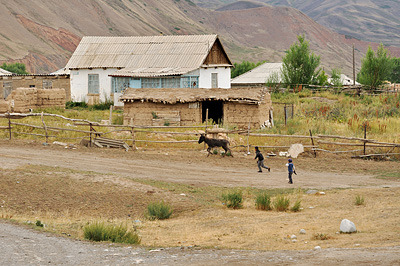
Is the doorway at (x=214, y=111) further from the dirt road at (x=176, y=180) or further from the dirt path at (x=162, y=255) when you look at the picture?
the dirt path at (x=162, y=255)

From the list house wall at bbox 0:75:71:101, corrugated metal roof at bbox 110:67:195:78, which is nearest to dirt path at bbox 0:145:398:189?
corrugated metal roof at bbox 110:67:195:78

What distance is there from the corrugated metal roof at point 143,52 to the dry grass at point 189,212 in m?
22.7

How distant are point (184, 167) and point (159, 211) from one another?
7201mm

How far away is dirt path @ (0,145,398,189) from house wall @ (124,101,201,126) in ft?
18.0

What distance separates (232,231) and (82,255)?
378 centimetres

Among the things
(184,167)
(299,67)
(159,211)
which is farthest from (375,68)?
(159,211)

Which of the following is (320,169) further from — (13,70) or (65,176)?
(13,70)

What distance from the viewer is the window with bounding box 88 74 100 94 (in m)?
41.2

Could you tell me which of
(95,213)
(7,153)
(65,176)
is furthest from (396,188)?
(7,153)

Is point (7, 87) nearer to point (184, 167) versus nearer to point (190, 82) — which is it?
point (190, 82)

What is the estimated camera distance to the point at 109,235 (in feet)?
35.6

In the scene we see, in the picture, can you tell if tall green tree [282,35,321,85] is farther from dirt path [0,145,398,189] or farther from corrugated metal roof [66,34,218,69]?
dirt path [0,145,398,189]

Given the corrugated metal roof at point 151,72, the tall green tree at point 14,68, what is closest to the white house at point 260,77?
the corrugated metal roof at point 151,72

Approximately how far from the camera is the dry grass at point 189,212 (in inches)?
438
